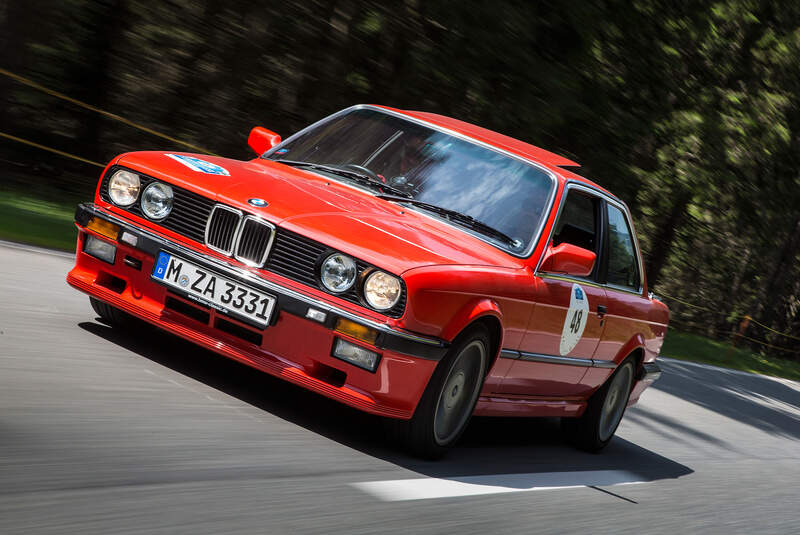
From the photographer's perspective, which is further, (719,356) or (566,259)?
(719,356)

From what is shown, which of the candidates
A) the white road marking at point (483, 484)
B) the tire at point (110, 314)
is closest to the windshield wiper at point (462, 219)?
the white road marking at point (483, 484)

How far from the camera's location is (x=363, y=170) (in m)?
6.00

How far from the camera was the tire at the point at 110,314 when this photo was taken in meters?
5.91

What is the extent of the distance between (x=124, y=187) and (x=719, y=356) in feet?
63.1

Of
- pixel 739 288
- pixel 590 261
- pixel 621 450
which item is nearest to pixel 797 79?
pixel 739 288

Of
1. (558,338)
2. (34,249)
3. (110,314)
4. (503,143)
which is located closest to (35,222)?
(34,249)

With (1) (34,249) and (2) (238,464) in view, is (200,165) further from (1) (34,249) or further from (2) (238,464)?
(1) (34,249)

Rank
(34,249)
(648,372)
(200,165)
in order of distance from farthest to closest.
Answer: (34,249) < (648,372) < (200,165)

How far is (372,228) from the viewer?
197 inches

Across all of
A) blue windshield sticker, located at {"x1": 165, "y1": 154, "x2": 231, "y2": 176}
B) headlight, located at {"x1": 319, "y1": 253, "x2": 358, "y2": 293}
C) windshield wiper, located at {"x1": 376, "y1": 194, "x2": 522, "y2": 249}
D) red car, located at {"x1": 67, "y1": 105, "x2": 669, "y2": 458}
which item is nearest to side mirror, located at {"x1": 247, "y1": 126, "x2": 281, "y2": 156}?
red car, located at {"x1": 67, "y1": 105, "x2": 669, "y2": 458}

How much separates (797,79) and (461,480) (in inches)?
904

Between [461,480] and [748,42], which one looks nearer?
[461,480]

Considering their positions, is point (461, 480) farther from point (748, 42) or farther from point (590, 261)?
point (748, 42)

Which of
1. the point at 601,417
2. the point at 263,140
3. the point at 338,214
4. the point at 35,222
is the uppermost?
the point at 263,140
